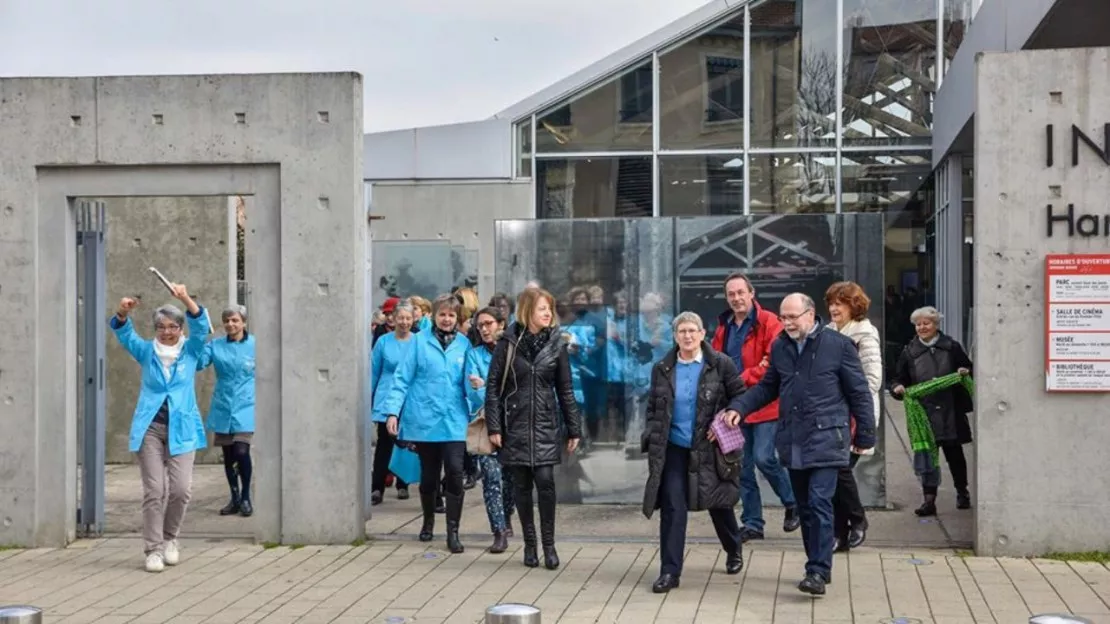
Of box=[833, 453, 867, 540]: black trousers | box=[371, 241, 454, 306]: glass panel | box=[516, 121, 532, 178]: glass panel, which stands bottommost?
box=[833, 453, 867, 540]: black trousers

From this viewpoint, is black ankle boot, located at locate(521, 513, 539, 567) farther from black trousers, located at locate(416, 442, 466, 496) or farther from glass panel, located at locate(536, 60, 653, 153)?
glass panel, located at locate(536, 60, 653, 153)

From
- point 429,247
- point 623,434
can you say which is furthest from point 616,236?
point 429,247

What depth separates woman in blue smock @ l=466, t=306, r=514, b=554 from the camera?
10688 millimetres

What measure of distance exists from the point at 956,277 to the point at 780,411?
13.5 meters

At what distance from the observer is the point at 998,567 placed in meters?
9.87

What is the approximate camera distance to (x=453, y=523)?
423 inches

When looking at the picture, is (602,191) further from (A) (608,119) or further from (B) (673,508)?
(B) (673,508)

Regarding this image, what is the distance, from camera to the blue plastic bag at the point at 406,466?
41.7 feet

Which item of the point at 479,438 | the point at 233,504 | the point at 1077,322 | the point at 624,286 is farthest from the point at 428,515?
the point at 1077,322

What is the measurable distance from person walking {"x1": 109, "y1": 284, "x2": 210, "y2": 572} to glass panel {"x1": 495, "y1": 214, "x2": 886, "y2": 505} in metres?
3.05

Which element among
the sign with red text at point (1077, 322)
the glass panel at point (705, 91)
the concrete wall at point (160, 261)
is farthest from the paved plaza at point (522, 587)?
the glass panel at point (705, 91)

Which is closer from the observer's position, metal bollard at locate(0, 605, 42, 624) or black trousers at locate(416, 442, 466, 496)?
metal bollard at locate(0, 605, 42, 624)

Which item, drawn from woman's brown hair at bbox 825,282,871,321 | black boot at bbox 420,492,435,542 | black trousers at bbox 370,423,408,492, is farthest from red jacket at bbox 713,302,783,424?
black trousers at bbox 370,423,408,492

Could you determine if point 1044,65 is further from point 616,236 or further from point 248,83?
point 248,83
